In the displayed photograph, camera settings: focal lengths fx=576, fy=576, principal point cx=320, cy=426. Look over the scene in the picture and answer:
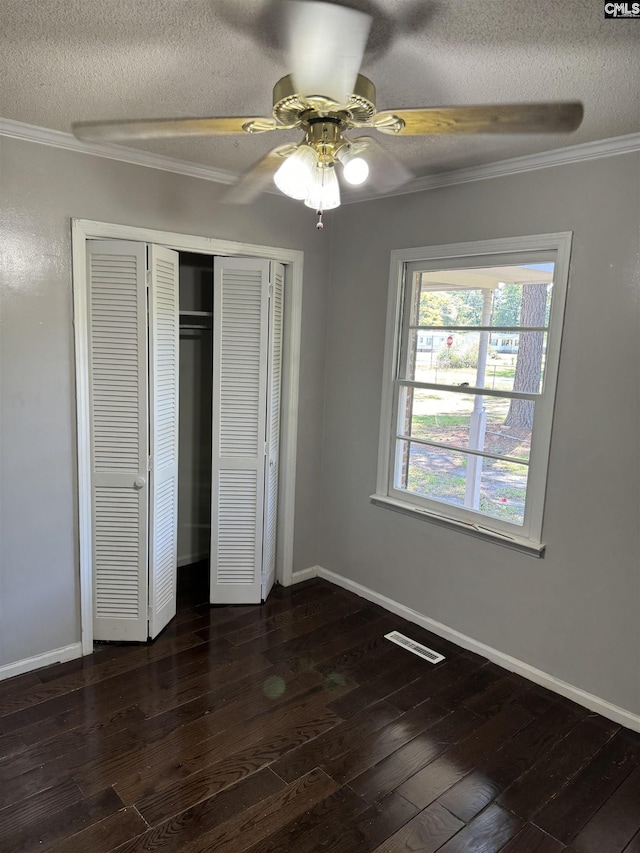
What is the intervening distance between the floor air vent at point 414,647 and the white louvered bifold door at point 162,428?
1.28 m

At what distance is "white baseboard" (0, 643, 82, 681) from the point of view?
2.76 m

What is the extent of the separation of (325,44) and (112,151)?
158 cm

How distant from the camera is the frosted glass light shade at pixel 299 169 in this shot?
5.16 feet

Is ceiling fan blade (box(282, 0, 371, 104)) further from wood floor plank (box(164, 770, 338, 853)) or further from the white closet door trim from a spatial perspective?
wood floor plank (box(164, 770, 338, 853))

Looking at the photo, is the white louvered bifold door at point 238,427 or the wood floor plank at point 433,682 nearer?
the wood floor plank at point 433,682

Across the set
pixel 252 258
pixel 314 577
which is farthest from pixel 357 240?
pixel 314 577

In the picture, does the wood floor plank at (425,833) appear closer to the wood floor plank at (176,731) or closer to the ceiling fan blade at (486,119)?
the wood floor plank at (176,731)

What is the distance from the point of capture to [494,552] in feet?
9.80

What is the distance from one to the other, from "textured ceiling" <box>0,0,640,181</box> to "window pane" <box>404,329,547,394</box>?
948 mm

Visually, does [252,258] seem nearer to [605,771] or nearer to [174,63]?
[174,63]

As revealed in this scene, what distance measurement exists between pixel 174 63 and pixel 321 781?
2585 mm

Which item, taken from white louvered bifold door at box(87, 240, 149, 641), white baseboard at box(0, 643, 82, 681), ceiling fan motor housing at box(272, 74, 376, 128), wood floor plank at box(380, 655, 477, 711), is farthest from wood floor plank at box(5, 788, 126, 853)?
ceiling fan motor housing at box(272, 74, 376, 128)

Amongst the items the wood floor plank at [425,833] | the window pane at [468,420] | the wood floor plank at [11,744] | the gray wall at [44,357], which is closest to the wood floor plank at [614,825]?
the wood floor plank at [425,833]

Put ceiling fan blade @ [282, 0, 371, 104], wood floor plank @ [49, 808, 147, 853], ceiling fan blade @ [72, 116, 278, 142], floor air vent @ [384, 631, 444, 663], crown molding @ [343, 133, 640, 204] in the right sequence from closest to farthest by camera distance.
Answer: ceiling fan blade @ [282, 0, 371, 104] → ceiling fan blade @ [72, 116, 278, 142] → wood floor plank @ [49, 808, 147, 853] → crown molding @ [343, 133, 640, 204] → floor air vent @ [384, 631, 444, 663]
